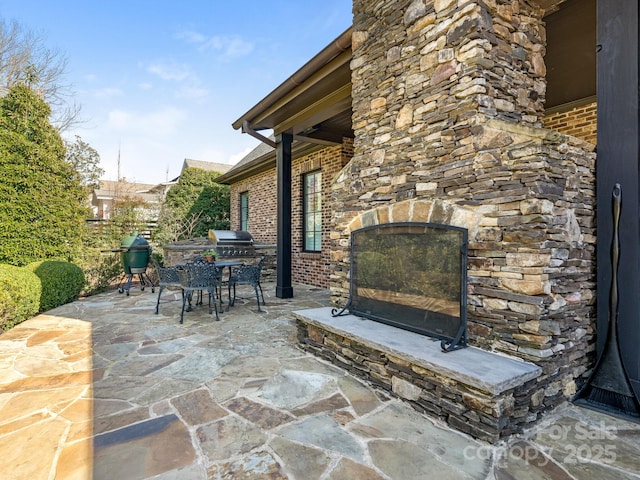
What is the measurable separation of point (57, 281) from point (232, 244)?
3.36m

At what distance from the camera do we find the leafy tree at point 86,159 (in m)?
12.3

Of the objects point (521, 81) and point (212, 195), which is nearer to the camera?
point (521, 81)

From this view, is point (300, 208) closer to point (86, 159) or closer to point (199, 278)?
point (199, 278)

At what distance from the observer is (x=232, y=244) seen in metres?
7.83

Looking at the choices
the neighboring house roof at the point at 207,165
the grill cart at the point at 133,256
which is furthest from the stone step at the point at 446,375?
the neighboring house roof at the point at 207,165

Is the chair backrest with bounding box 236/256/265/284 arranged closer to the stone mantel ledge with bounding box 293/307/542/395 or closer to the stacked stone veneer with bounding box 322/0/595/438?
the stone mantel ledge with bounding box 293/307/542/395

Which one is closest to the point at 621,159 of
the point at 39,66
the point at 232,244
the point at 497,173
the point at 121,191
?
the point at 497,173

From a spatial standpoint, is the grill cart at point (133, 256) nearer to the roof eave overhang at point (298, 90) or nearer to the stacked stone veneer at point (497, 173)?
the roof eave overhang at point (298, 90)

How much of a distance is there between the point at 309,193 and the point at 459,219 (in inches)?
218

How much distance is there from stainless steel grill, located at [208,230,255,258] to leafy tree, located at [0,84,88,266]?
2.69 metres

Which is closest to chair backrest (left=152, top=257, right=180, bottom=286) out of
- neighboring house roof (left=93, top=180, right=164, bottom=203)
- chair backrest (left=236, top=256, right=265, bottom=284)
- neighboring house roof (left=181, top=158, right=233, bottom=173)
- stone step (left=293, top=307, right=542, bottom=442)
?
chair backrest (left=236, top=256, right=265, bottom=284)

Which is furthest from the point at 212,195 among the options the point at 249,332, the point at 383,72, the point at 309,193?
the point at 383,72

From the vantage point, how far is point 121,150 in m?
19.9

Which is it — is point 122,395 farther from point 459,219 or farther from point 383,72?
point 383,72
